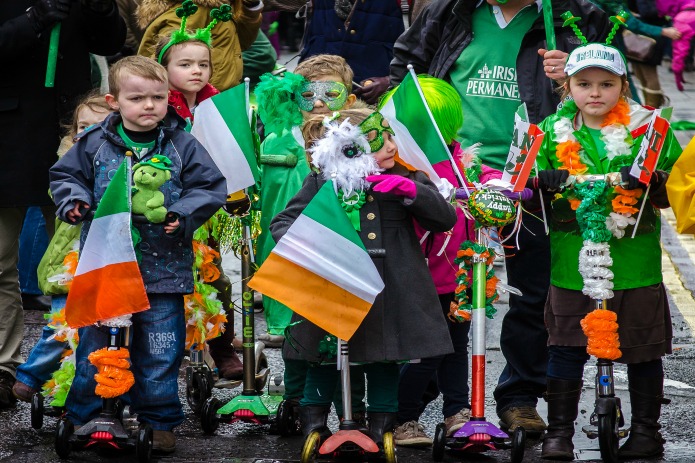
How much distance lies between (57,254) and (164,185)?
35.2 inches

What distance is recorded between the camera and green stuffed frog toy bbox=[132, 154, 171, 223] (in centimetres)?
597

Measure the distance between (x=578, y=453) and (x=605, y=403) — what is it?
0.41 m

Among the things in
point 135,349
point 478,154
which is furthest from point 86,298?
point 478,154

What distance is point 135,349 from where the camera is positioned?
245 inches

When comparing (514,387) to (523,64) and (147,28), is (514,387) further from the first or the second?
(147,28)

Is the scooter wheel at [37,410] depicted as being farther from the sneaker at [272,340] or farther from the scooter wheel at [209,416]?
the sneaker at [272,340]

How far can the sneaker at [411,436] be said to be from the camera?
6.27 m

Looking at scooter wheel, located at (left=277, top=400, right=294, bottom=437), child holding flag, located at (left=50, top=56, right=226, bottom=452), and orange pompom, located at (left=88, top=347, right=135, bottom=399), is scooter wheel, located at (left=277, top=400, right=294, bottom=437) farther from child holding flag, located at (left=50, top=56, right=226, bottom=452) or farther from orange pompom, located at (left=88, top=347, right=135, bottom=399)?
orange pompom, located at (left=88, top=347, right=135, bottom=399)

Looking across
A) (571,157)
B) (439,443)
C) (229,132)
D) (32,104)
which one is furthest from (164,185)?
(571,157)

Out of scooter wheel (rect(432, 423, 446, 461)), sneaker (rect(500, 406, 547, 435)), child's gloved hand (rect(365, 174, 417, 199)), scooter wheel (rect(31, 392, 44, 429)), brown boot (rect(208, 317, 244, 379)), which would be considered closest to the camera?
child's gloved hand (rect(365, 174, 417, 199))

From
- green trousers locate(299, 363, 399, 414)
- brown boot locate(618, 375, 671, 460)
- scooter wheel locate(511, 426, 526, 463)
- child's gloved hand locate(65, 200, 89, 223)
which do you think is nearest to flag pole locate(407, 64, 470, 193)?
green trousers locate(299, 363, 399, 414)

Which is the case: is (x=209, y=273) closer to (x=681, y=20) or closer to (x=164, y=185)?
(x=164, y=185)

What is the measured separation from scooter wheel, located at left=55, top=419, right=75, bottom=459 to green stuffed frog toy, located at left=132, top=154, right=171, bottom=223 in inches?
37.5

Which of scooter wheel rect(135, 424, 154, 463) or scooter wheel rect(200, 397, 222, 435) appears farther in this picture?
scooter wheel rect(200, 397, 222, 435)
